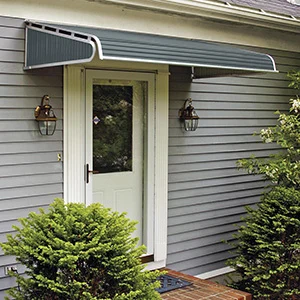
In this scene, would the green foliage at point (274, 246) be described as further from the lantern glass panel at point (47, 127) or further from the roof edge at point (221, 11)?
the lantern glass panel at point (47, 127)

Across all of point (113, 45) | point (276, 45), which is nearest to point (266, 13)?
point (276, 45)

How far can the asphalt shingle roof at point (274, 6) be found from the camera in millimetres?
7305

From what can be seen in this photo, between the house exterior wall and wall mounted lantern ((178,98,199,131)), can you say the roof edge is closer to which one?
the house exterior wall

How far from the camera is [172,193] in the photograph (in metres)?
6.65

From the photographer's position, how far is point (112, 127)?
611cm

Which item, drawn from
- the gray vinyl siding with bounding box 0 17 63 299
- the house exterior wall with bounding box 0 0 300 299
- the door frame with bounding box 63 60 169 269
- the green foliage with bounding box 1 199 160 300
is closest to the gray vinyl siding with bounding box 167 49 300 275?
the house exterior wall with bounding box 0 0 300 299

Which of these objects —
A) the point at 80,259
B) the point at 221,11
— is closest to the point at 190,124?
the point at 221,11

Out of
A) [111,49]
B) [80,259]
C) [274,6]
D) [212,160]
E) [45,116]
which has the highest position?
[274,6]

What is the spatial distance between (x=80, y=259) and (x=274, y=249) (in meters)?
2.45

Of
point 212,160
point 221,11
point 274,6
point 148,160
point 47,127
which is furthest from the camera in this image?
point 274,6

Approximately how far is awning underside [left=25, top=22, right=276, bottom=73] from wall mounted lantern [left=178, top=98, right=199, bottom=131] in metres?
0.82

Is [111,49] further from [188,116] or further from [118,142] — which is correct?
[188,116]

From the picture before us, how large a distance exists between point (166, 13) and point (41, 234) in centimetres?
305

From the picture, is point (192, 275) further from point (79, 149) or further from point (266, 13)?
point (266, 13)
